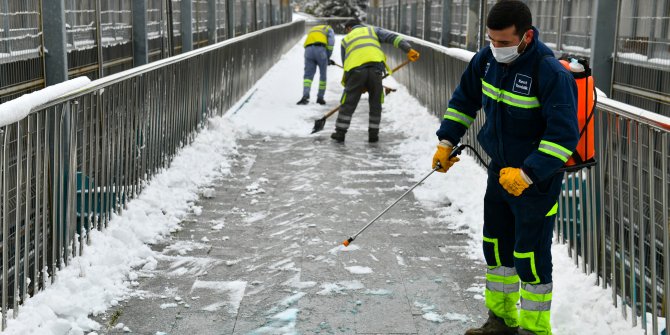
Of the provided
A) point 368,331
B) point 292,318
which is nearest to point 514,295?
point 368,331

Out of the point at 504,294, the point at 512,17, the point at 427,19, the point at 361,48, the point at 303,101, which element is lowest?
the point at 303,101

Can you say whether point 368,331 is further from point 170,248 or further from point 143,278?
point 170,248

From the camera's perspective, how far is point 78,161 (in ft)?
19.1

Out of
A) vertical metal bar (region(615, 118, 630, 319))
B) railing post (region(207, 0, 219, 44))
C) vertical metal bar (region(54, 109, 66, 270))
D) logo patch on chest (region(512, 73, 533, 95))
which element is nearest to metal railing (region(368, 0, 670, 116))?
vertical metal bar (region(615, 118, 630, 319))

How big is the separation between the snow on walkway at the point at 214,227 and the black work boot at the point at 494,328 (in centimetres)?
27

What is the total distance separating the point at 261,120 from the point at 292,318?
8797mm

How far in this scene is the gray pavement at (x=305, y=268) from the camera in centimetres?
493

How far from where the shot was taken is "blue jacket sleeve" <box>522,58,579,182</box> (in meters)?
3.92

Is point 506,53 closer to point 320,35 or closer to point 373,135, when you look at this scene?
point 373,135

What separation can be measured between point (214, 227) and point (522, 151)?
3413mm

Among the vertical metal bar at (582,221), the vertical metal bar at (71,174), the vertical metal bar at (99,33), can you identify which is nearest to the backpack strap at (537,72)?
the vertical metal bar at (582,221)

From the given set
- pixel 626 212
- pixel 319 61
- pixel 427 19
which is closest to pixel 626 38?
pixel 626 212

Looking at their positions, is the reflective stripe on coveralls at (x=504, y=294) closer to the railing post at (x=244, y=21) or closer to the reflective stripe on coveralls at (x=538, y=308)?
the reflective stripe on coveralls at (x=538, y=308)

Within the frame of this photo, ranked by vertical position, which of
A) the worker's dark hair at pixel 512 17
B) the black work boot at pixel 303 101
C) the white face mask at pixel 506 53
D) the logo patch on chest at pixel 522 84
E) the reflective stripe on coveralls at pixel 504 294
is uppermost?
the worker's dark hair at pixel 512 17
